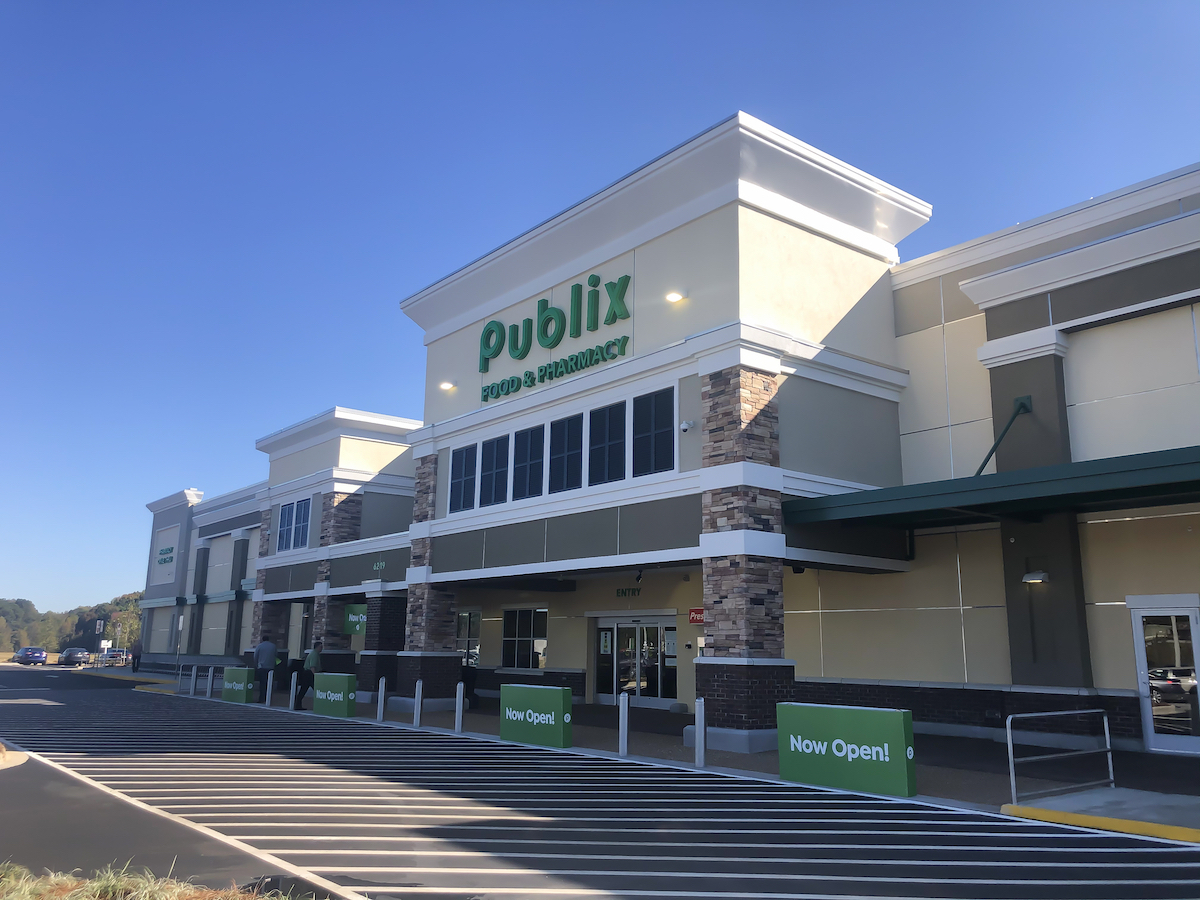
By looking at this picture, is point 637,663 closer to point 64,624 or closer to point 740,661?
point 740,661

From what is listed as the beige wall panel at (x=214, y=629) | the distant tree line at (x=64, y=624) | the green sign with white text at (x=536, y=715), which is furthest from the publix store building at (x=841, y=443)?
the distant tree line at (x=64, y=624)

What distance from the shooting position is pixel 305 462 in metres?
33.1

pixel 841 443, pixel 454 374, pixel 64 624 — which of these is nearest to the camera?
pixel 841 443

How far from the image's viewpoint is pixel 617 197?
18.8m

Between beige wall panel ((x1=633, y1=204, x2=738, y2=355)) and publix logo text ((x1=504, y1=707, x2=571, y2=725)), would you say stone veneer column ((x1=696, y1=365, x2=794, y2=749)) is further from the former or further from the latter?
publix logo text ((x1=504, y1=707, x2=571, y2=725))

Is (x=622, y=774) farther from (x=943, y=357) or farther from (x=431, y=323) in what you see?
(x=431, y=323)

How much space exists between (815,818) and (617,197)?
1314 centimetres

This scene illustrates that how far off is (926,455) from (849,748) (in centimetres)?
877

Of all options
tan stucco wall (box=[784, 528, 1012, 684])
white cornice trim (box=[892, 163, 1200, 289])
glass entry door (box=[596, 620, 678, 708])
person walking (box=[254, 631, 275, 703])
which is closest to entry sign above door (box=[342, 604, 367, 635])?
person walking (box=[254, 631, 275, 703])

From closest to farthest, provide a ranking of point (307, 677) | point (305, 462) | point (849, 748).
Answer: point (849, 748), point (307, 677), point (305, 462)

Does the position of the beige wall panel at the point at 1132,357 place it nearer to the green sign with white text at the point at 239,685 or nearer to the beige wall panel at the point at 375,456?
the beige wall panel at the point at 375,456

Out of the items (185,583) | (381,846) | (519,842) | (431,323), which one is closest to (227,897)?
(381,846)

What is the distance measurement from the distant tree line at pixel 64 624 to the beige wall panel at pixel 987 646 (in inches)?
3558

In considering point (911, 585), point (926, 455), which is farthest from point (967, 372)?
point (911, 585)
